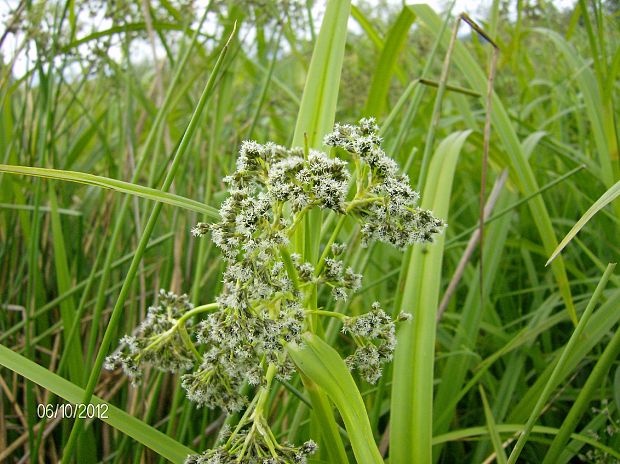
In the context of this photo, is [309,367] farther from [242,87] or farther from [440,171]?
[242,87]

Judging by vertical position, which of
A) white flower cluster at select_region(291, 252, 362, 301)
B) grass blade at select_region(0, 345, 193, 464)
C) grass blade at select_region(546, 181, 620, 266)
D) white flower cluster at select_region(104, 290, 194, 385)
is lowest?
grass blade at select_region(0, 345, 193, 464)

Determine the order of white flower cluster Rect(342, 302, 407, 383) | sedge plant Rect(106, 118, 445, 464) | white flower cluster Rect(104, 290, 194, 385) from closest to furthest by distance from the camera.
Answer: sedge plant Rect(106, 118, 445, 464), white flower cluster Rect(342, 302, 407, 383), white flower cluster Rect(104, 290, 194, 385)

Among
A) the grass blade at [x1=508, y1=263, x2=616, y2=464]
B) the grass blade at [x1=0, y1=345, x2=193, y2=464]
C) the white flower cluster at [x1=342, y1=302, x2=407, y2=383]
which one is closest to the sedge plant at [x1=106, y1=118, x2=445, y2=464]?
the white flower cluster at [x1=342, y1=302, x2=407, y2=383]

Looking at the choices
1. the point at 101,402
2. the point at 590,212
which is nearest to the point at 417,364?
the point at 590,212

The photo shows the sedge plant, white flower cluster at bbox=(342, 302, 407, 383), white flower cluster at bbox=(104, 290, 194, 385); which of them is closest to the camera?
the sedge plant

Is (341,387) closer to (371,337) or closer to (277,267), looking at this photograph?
(371,337)

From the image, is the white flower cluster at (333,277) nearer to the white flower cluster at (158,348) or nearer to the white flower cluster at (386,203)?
the white flower cluster at (386,203)

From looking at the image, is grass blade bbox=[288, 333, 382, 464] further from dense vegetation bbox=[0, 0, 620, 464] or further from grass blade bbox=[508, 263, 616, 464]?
grass blade bbox=[508, 263, 616, 464]
